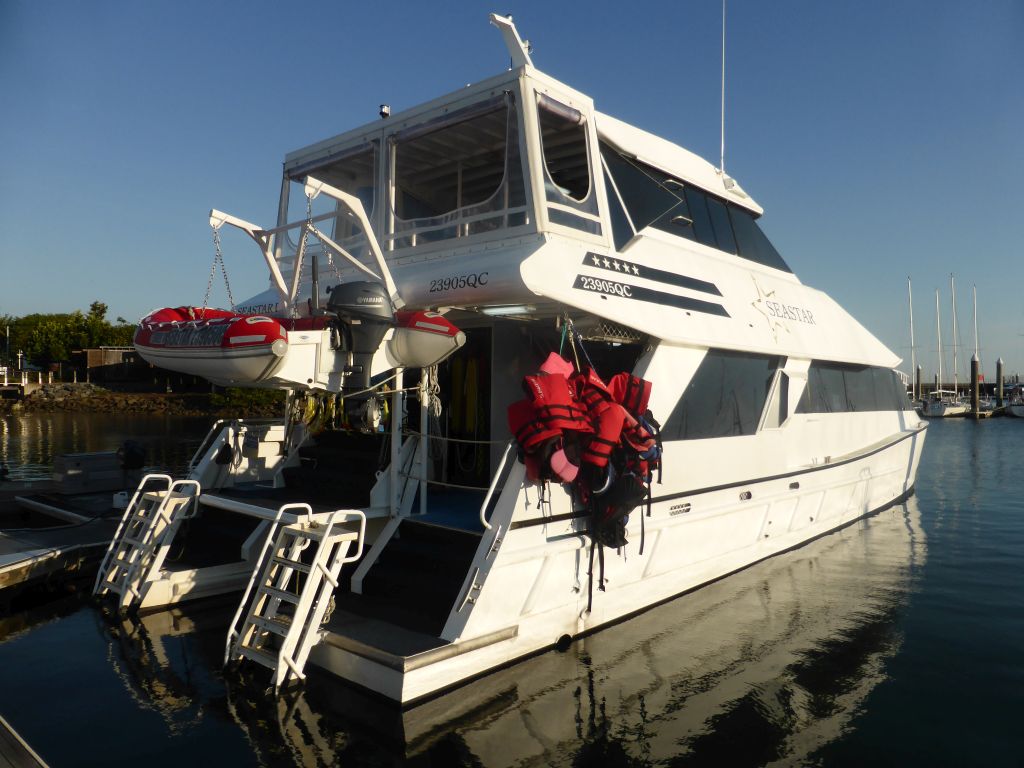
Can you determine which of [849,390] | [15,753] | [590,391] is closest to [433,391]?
[590,391]

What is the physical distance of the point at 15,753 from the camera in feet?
11.5

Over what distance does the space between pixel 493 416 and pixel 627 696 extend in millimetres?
2876

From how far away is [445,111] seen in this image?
600cm

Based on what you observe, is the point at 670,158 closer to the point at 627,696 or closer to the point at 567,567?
the point at 567,567

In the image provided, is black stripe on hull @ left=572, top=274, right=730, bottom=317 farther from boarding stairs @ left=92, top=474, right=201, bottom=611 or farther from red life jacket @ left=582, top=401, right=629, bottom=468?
boarding stairs @ left=92, top=474, right=201, bottom=611

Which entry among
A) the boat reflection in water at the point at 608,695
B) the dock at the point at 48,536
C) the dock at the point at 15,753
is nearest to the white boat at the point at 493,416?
the boat reflection in water at the point at 608,695

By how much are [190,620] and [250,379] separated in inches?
94.3

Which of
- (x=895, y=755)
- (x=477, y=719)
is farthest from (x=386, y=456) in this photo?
(x=895, y=755)

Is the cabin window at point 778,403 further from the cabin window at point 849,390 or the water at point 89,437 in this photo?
the water at point 89,437

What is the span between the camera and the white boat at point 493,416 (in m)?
4.89

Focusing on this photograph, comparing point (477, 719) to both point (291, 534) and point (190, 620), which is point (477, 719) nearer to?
point (291, 534)

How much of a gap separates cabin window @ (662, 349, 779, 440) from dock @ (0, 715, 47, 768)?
4.81m

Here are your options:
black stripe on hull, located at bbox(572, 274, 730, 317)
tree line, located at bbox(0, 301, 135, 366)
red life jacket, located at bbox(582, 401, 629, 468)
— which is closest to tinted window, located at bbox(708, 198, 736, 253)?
black stripe on hull, located at bbox(572, 274, 730, 317)

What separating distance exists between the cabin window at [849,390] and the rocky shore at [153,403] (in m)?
33.1
